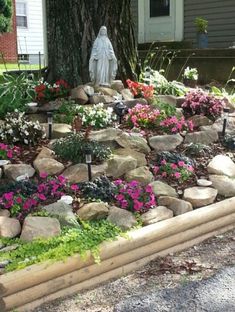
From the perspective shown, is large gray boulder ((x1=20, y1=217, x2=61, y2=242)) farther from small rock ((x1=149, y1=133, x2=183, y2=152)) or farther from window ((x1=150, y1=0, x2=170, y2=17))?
window ((x1=150, y1=0, x2=170, y2=17))

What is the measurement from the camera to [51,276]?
2947 mm

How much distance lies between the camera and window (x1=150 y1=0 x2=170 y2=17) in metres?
12.9

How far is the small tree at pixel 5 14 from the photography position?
1880cm

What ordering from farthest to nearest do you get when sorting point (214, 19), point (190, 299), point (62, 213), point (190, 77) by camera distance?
point (214, 19)
point (190, 77)
point (62, 213)
point (190, 299)

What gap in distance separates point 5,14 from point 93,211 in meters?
17.1

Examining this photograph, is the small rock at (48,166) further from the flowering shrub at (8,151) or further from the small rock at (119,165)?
the small rock at (119,165)

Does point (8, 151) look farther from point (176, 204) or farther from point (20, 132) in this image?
point (176, 204)

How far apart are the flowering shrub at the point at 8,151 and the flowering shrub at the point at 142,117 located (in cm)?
132

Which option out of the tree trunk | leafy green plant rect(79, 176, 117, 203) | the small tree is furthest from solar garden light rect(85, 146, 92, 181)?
the small tree

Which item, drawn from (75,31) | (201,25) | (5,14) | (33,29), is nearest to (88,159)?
(75,31)

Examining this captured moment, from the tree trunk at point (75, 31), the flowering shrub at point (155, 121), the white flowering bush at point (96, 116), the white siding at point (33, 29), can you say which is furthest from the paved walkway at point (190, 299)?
the white siding at point (33, 29)

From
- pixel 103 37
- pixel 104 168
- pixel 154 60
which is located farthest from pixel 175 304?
pixel 154 60

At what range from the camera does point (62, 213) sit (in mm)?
3553

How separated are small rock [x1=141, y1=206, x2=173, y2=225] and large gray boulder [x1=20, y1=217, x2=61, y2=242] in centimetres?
65
